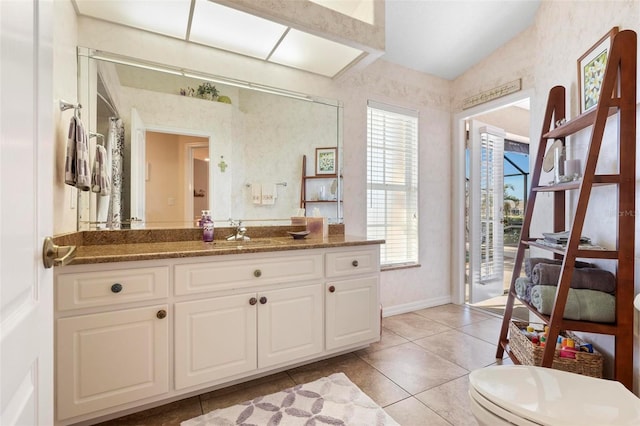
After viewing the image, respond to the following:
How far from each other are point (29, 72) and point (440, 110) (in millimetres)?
3449

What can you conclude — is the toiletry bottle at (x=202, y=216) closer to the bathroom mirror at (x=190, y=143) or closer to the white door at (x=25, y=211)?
the bathroom mirror at (x=190, y=143)

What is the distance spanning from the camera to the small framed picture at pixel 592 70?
1.66 metres

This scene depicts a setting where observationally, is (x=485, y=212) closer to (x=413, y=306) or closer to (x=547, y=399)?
(x=413, y=306)

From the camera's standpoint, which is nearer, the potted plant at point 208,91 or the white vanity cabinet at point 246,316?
the white vanity cabinet at point 246,316

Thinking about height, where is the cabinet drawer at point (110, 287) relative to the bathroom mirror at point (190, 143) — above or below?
below

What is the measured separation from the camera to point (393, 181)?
3107 mm

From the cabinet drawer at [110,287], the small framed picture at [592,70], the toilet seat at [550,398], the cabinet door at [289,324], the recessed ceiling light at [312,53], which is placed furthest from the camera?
the recessed ceiling light at [312,53]

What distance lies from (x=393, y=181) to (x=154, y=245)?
7.39ft

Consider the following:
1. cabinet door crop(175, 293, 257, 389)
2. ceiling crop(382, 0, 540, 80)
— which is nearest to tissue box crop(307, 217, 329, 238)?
cabinet door crop(175, 293, 257, 389)

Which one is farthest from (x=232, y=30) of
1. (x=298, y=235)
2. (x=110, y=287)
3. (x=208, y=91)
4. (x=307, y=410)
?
(x=307, y=410)

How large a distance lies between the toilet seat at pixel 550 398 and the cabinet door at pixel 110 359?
4.74 feet

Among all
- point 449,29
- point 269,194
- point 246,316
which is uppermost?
point 449,29

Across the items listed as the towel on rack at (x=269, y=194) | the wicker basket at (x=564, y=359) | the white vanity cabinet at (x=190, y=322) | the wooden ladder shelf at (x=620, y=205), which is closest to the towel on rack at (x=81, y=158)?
the white vanity cabinet at (x=190, y=322)

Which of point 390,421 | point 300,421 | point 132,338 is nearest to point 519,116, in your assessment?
point 390,421
